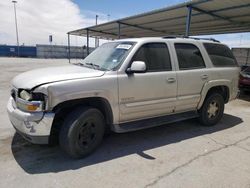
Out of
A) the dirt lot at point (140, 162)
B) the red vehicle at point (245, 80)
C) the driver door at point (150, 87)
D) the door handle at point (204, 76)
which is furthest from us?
the red vehicle at point (245, 80)

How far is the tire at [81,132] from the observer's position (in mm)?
3271

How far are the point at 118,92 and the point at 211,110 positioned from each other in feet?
9.48

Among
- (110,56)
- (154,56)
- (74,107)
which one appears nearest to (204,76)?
(154,56)

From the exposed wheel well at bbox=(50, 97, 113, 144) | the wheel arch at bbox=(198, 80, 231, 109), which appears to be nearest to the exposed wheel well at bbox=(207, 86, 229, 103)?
the wheel arch at bbox=(198, 80, 231, 109)

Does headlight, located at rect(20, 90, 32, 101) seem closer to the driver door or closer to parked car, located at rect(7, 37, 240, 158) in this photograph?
parked car, located at rect(7, 37, 240, 158)

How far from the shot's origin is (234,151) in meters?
3.99

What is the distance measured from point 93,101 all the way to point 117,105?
411 millimetres

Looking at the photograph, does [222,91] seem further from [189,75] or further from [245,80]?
[245,80]

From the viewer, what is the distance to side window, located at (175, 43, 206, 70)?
14.8 feet

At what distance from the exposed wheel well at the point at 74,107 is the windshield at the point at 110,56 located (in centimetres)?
63

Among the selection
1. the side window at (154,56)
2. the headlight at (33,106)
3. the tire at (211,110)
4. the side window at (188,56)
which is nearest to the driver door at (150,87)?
the side window at (154,56)

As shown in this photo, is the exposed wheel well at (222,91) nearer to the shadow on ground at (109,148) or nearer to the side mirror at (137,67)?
the shadow on ground at (109,148)

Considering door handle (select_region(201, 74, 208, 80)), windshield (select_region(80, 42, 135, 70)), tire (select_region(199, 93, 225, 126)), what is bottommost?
tire (select_region(199, 93, 225, 126))

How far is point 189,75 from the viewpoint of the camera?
14.9 feet
